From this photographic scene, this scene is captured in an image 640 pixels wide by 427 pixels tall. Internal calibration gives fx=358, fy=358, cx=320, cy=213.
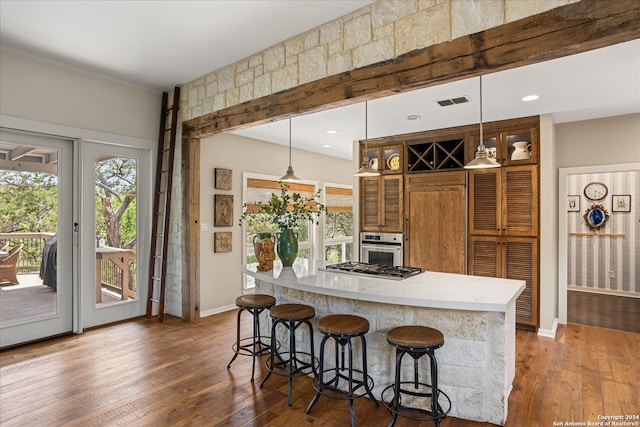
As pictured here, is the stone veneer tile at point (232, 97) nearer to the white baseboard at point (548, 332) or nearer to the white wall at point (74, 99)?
the white wall at point (74, 99)

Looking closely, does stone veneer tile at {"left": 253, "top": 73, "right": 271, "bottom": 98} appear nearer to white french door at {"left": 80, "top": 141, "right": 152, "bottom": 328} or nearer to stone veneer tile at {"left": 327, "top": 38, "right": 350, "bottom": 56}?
stone veneer tile at {"left": 327, "top": 38, "right": 350, "bottom": 56}

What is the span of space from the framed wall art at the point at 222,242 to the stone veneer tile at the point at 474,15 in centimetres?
375

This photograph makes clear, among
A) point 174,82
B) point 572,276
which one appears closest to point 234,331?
point 174,82

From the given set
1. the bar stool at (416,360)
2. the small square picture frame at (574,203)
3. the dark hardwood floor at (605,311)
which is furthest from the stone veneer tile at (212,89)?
the small square picture frame at (574,203)

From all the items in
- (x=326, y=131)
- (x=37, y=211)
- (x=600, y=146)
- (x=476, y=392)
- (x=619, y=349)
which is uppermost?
(x=326, y=131)

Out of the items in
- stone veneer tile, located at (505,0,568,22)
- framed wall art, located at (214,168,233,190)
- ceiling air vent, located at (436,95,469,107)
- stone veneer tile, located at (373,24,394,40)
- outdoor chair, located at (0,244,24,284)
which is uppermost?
stone veneer tile, located at (373,24,394,40)

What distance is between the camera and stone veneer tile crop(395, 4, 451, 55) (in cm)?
222

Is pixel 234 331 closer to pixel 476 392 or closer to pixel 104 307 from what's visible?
pixel 104 307

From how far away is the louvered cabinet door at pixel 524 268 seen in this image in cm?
422

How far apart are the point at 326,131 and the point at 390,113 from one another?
46.0 inches

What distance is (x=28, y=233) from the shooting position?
141 inches

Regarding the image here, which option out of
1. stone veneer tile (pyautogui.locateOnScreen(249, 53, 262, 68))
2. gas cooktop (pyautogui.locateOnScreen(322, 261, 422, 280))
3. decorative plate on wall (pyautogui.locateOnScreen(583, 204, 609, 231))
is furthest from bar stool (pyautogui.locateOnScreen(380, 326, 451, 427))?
decorative plate on wall (pyautogui.locateOnScreen(583, 204, 609, 231))

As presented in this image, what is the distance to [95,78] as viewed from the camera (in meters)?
3.93

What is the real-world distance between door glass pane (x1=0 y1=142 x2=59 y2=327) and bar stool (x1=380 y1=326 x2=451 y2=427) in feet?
11.7
